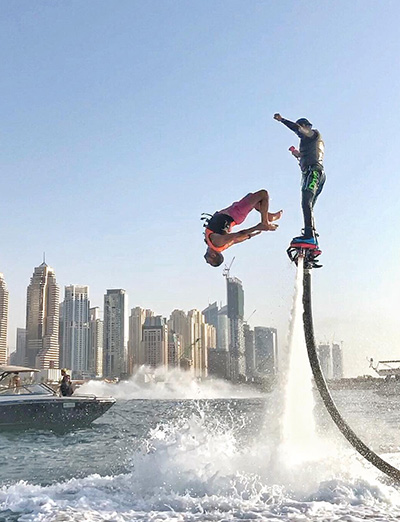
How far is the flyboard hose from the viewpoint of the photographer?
1215cm

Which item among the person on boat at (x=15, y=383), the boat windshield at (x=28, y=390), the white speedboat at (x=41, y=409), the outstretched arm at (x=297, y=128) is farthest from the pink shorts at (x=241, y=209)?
the person on boat at (x=15, y=383)

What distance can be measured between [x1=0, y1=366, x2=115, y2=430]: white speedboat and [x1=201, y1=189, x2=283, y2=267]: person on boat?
58.2 feet

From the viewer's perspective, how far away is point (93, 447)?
21.6 metres

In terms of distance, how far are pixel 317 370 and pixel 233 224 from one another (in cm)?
350

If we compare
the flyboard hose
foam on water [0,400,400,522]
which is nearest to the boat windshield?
foam on water [0,400,400,522]

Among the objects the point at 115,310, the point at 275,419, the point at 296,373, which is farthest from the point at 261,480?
the point at 115,310

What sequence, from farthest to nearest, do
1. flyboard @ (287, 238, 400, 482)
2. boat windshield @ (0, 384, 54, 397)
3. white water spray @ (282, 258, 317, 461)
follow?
boat windshield @ (0, 384, 54, 397), white water spray @ (282, 258, 317, 461), flyboard @ (287, 238, 400, 482)

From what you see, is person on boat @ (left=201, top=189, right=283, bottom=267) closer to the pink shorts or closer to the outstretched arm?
the pink shorts

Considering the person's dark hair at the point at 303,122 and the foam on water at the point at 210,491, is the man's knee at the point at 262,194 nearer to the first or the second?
the person's dark hair at the point at 303,122

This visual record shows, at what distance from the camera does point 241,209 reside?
11.2 m

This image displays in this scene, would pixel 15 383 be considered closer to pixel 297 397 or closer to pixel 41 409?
pixel 41 409

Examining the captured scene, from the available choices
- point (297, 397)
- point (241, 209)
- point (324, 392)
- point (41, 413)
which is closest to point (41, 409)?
point (41, 413)

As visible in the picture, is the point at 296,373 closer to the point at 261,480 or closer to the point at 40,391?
the point at 261,480

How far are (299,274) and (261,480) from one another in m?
4.36
